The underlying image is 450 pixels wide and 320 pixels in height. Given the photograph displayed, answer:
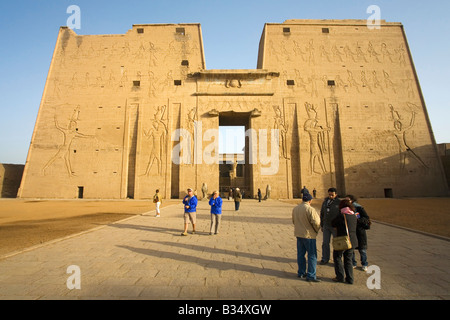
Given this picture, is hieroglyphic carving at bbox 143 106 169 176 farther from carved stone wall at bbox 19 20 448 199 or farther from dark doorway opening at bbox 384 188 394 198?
dark doorway opening at bbox 384 188 394 198

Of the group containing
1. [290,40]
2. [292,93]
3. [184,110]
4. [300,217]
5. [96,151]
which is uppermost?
[290,40]

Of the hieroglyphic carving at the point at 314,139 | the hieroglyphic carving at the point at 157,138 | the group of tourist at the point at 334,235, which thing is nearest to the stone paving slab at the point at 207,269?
the group of tourist at the point at 334,235

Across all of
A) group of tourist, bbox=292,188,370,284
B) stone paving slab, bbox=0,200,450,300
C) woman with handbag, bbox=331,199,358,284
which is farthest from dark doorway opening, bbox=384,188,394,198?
woman with handbag, bbox=331,199,358,284

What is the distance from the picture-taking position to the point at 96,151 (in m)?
21.3

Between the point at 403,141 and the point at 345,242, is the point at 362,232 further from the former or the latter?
the point at 403,141

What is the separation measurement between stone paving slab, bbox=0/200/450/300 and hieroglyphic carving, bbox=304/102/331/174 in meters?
15.7

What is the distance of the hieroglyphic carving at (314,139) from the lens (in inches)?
Answer: 830

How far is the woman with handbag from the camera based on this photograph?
3.13 m

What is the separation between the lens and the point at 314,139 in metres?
21.5

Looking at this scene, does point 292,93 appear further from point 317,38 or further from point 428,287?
point 428,287

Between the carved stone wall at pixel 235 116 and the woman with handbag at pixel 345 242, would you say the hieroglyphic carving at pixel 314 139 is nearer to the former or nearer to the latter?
the carved stone wall at pixel 235 116

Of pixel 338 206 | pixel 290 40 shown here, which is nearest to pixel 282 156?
pixel 290 40

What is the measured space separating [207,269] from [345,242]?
225cm

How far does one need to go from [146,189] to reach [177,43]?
1639 centimetres
